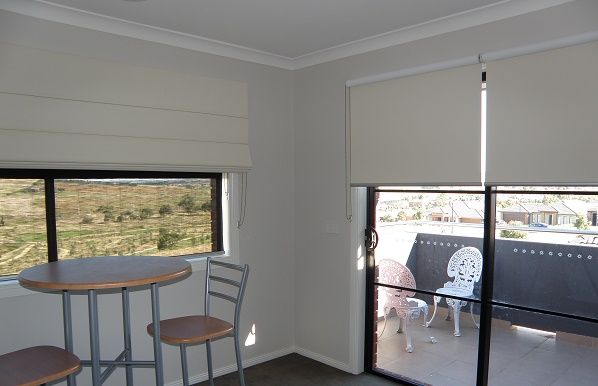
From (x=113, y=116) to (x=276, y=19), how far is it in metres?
1.26

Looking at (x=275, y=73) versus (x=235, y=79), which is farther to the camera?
(x=275, y=73)

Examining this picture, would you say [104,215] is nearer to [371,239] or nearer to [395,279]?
[371,239]

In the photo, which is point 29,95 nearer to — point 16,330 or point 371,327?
point 16,330

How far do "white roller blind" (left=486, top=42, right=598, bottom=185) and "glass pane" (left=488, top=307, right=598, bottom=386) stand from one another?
92 cm

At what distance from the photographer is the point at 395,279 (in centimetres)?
370

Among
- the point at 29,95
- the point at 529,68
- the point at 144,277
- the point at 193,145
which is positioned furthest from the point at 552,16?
the point at 29,95

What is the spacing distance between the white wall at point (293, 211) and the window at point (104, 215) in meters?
0.35

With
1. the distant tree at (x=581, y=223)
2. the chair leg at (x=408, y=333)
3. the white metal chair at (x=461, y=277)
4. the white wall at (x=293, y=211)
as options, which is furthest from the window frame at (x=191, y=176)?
the distant tree at (x=581, y=223)

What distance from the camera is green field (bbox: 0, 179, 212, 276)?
2.92 metres

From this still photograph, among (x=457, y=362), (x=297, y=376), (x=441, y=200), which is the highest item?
(x=441, y=200)

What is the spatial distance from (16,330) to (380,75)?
2.97 meters

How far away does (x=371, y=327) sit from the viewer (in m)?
3.82

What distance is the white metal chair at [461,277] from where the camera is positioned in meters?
3.21

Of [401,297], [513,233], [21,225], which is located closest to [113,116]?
[21,225]
